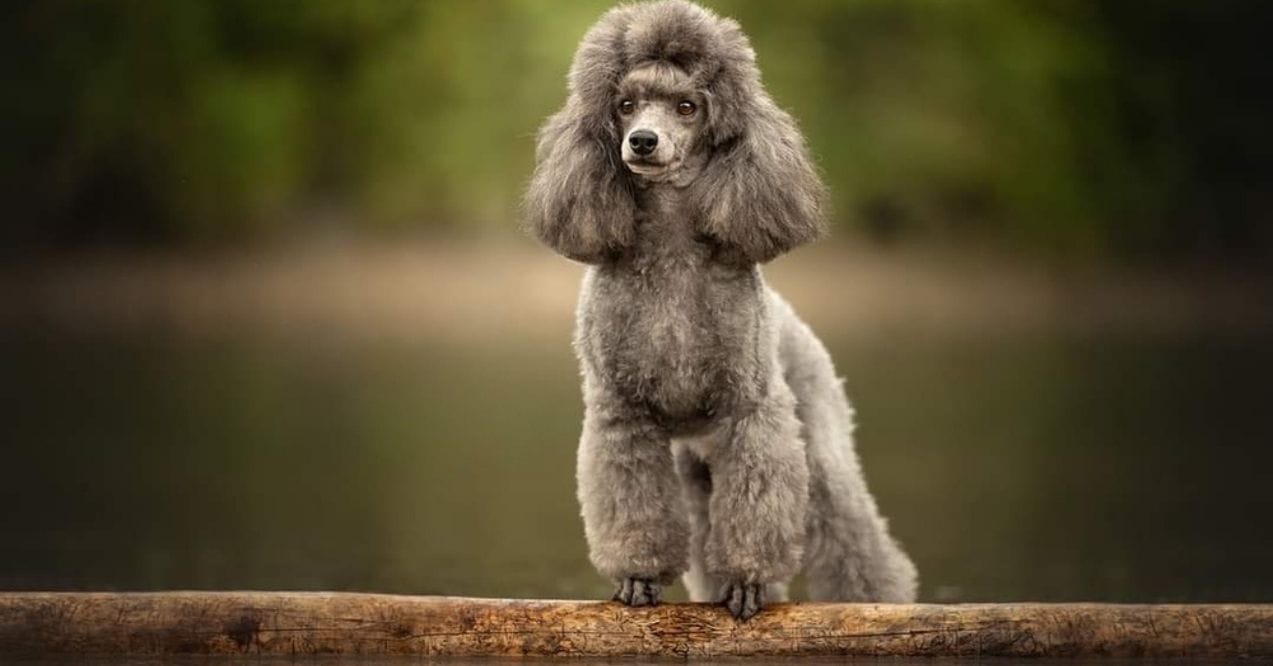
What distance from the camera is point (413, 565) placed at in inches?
247

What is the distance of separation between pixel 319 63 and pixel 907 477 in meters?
14.0

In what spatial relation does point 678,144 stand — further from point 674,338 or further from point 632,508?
point 632,508

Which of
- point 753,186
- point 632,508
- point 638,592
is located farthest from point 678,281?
point 638,592

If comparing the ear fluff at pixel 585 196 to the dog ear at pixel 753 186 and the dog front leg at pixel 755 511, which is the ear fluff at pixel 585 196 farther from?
the dog front leg at pixel 755 511

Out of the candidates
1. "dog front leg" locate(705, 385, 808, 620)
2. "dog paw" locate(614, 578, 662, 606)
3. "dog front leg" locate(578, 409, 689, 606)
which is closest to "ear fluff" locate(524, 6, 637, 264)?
"dog front leg" locate(578, 409, 689, 606)

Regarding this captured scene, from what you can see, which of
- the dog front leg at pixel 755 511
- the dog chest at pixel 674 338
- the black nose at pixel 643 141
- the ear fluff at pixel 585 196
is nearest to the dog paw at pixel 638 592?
the dog front leg at pixel 755 511

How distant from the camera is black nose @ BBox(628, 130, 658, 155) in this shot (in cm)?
398

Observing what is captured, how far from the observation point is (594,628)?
4.12 meters

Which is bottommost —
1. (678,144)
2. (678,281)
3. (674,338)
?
(674,338)

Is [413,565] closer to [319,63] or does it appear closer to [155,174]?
[155,174]

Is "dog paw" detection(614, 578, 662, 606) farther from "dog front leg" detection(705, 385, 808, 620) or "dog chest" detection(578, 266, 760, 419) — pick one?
"dog chest" detection(578, 266, 760, 419)

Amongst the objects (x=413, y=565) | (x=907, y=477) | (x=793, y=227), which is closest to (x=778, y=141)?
(x=793, y=227)

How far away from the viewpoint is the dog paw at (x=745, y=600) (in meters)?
4.18

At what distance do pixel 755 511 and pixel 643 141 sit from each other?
912 mm
